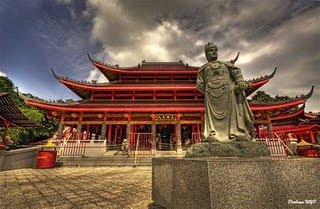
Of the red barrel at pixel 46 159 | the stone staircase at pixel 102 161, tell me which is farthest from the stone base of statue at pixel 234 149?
the red barrel at pixel 46 159

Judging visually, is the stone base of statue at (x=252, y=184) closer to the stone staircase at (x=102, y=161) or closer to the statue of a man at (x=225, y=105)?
the statue of a man at (x=225, y=105)

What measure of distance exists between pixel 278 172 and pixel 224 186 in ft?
2.09

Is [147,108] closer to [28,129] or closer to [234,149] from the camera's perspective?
[234,149]

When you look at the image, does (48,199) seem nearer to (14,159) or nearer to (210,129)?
(210,129)

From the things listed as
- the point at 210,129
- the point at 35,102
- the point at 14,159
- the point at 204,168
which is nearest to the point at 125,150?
the point at 14,159

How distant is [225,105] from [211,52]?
1.15 meters

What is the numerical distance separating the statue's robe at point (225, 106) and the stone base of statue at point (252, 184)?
1.05 m

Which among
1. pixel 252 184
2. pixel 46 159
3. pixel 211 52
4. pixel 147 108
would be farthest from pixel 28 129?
pixel 252 184

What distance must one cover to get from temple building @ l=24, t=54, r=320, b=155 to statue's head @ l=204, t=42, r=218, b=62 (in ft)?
31.9

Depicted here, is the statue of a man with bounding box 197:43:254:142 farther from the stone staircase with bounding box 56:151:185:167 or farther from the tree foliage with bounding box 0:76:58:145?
the tree foliage with bounding box 0:76:58:145

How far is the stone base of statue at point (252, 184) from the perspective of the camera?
1.74 meters

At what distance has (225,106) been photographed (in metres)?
3.17

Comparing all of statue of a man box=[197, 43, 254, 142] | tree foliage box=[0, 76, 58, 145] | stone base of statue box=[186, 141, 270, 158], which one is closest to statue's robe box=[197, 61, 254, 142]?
statue of a man box=[197, 43, 254, 142]

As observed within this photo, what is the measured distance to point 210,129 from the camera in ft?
10.3
